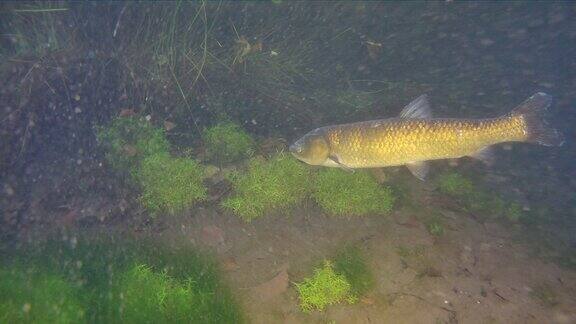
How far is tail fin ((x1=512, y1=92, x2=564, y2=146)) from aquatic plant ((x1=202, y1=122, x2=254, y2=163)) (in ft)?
15.8

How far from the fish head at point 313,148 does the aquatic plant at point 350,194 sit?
0.53 meters

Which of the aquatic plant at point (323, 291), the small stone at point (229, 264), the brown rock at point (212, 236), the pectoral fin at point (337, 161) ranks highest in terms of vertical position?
the pectoral fin at point (337, 161)

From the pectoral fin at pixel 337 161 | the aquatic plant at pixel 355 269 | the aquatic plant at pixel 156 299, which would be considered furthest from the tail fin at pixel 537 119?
the aquatic plant at pixel 156 299

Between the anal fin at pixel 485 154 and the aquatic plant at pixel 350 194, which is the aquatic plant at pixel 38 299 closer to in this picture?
the aquatic plant at pixel 350 194

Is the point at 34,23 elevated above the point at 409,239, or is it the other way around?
the point at 34,23

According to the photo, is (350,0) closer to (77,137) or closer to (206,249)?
(77,137)

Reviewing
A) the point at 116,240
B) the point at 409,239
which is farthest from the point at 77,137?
the point at 409,239

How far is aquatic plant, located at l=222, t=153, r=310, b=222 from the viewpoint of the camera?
572cm

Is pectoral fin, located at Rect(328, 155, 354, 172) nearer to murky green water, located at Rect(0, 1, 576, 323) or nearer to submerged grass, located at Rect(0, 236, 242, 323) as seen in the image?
murky green water, located at Rect(0, 1, 576, 323)

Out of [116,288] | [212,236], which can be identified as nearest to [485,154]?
[212,236]

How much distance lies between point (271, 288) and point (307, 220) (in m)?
1.51

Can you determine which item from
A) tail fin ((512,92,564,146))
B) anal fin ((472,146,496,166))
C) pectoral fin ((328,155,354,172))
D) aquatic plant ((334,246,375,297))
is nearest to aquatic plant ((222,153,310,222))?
pectoral fin ((328,155,354,172))

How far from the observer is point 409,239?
532 cm

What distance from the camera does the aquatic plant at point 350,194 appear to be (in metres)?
5.75
